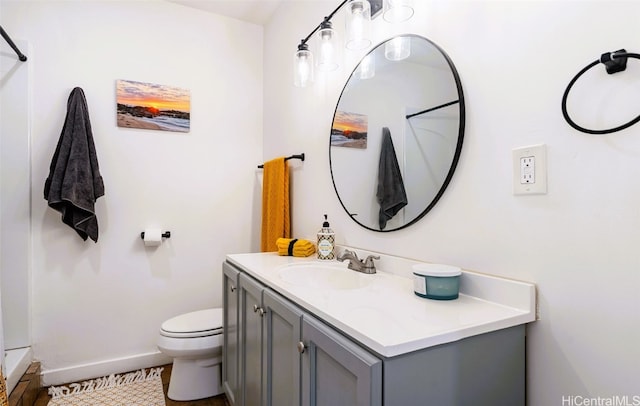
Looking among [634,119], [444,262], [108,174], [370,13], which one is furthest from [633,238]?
[108,174]

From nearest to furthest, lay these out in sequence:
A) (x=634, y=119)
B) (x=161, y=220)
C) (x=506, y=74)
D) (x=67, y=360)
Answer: (x=634, y=119) → (x=506, y=74) → (x=67, y=360) → (x=161, y=220)

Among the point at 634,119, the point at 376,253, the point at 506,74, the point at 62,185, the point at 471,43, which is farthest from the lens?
the point at 62,185

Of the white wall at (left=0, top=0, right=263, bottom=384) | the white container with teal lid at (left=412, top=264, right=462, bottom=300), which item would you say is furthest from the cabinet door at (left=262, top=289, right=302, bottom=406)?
the white wall at (left=0, top=0, right=263, bottom=384)

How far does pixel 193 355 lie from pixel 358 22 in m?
1.86

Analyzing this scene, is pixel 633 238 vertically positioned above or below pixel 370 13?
below

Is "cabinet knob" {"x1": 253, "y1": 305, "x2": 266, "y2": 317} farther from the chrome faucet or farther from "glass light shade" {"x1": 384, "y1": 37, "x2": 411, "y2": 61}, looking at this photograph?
"glass light shade" {"x1": 384, "y1": 37, "x2": 411, "y2": 61}

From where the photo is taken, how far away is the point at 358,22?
4.55 ft

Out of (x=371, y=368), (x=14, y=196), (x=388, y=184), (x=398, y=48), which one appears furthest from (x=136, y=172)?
(x=371, y=368)

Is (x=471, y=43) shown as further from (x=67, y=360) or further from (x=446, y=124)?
(x=67, y=360)

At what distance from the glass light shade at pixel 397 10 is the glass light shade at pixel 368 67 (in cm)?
25

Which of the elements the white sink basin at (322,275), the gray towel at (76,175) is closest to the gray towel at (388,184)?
the white sink basin at (322,275)

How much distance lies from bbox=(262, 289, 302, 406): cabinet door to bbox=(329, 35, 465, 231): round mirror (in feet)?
1.85

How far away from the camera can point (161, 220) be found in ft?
7.73

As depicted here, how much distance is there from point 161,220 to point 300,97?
1.28m
